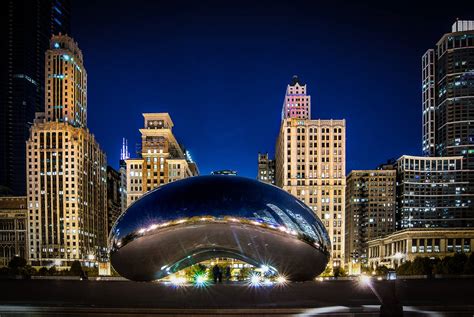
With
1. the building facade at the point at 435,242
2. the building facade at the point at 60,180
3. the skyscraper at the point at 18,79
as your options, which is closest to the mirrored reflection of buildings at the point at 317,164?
the building facade at the point at 435,242

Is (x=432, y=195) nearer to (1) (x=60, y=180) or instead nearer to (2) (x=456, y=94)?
(2) (x=456, y=94)

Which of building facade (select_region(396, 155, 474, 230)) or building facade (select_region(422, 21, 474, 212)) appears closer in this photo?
building facade (select_region(396, 155, 474, 230))

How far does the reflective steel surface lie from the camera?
15469 mm

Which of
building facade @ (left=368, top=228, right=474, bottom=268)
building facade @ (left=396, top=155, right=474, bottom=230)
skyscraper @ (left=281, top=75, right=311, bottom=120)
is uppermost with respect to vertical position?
skyscraper @ (left=281, top=75, right=311, bottom=120)

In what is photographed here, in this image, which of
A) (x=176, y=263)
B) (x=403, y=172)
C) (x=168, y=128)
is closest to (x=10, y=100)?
(x=168, y=128)

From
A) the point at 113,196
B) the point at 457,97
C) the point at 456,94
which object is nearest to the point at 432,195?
the point at 457,97

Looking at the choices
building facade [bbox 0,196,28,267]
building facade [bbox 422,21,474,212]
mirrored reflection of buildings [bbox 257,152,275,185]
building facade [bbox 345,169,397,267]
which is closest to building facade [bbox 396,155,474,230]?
building facade [bbox 422,21,474,212]

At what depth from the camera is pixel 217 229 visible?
51.0ft

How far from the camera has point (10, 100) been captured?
181000 mm

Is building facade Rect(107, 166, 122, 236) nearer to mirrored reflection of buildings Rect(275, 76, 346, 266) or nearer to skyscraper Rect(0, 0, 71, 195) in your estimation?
skyscraper Rect(0, 0, 71, 195)

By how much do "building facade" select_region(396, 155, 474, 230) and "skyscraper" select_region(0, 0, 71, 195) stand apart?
417 ft

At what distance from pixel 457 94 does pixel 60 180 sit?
125640 mm

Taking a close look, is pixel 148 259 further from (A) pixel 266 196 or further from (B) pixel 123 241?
(A) pixel 266 196

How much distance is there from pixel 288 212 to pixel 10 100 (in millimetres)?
185641
